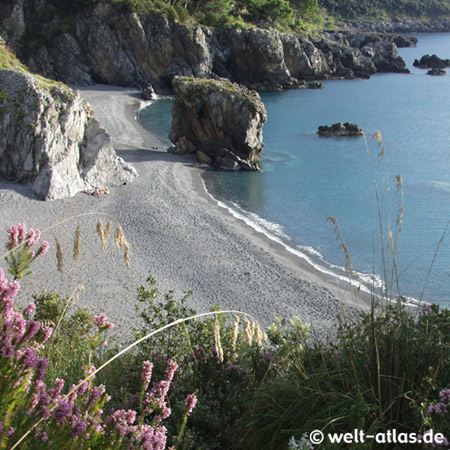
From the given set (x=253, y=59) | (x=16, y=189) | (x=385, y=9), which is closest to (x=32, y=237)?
(x=16, y=189)

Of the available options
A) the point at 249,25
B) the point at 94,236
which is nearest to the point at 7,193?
the point at 94,236

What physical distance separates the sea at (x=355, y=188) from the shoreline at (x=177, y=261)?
1622 millimetres

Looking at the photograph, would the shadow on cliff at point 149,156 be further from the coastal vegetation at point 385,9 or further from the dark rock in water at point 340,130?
the coastal vegetation at point 385,9

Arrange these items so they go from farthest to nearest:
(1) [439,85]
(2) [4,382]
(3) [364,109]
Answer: (1) [439,85] < (3) [364,109] < (2) [4,382]

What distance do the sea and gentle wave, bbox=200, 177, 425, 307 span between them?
5cm

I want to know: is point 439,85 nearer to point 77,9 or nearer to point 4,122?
point 77,9

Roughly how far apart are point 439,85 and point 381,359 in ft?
237

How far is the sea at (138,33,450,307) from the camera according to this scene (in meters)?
20.5

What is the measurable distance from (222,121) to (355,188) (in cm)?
940

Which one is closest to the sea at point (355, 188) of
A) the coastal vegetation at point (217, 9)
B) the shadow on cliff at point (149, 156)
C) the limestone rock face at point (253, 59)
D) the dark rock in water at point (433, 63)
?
the shadow on cliff at point (149, 156)

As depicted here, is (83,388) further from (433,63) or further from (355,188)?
(433,63)

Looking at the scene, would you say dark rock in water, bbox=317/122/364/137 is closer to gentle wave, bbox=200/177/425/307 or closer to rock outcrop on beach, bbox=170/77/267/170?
rock outcrop on beach, bbox=170/77/267/170

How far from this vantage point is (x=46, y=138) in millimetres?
23172

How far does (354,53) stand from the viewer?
266 ft
